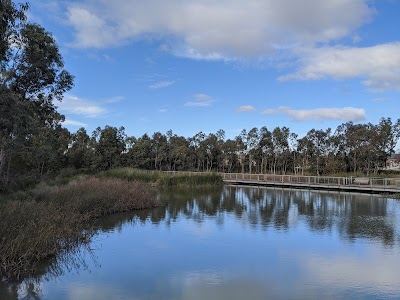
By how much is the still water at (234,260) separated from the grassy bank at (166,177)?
1254cm

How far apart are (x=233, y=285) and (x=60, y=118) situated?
25327 millimetres

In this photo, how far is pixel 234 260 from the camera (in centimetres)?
925

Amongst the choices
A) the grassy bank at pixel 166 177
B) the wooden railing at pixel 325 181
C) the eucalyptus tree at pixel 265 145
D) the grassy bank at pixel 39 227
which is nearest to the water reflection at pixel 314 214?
the grassy bank at pixel 39 227

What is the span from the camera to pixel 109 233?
12.8m

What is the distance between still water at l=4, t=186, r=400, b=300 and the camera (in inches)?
281

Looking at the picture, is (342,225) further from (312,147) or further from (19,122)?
(312,147)

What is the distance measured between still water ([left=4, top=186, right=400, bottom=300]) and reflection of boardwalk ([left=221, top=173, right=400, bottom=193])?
11.2m

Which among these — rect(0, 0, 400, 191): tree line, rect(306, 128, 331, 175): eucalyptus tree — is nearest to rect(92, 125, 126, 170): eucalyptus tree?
rect(0, 0, 400, 191): tree line

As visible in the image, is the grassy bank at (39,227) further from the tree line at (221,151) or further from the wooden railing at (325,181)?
the wooden railing at (325,181)

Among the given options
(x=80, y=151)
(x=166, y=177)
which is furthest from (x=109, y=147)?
(x=166, y=177)

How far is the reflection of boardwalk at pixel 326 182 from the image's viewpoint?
26.9 m

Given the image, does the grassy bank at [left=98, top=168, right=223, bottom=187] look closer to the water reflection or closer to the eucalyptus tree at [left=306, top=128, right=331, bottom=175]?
the water reflection

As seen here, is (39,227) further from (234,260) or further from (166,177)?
(166,177)

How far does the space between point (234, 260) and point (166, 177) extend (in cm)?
2305
